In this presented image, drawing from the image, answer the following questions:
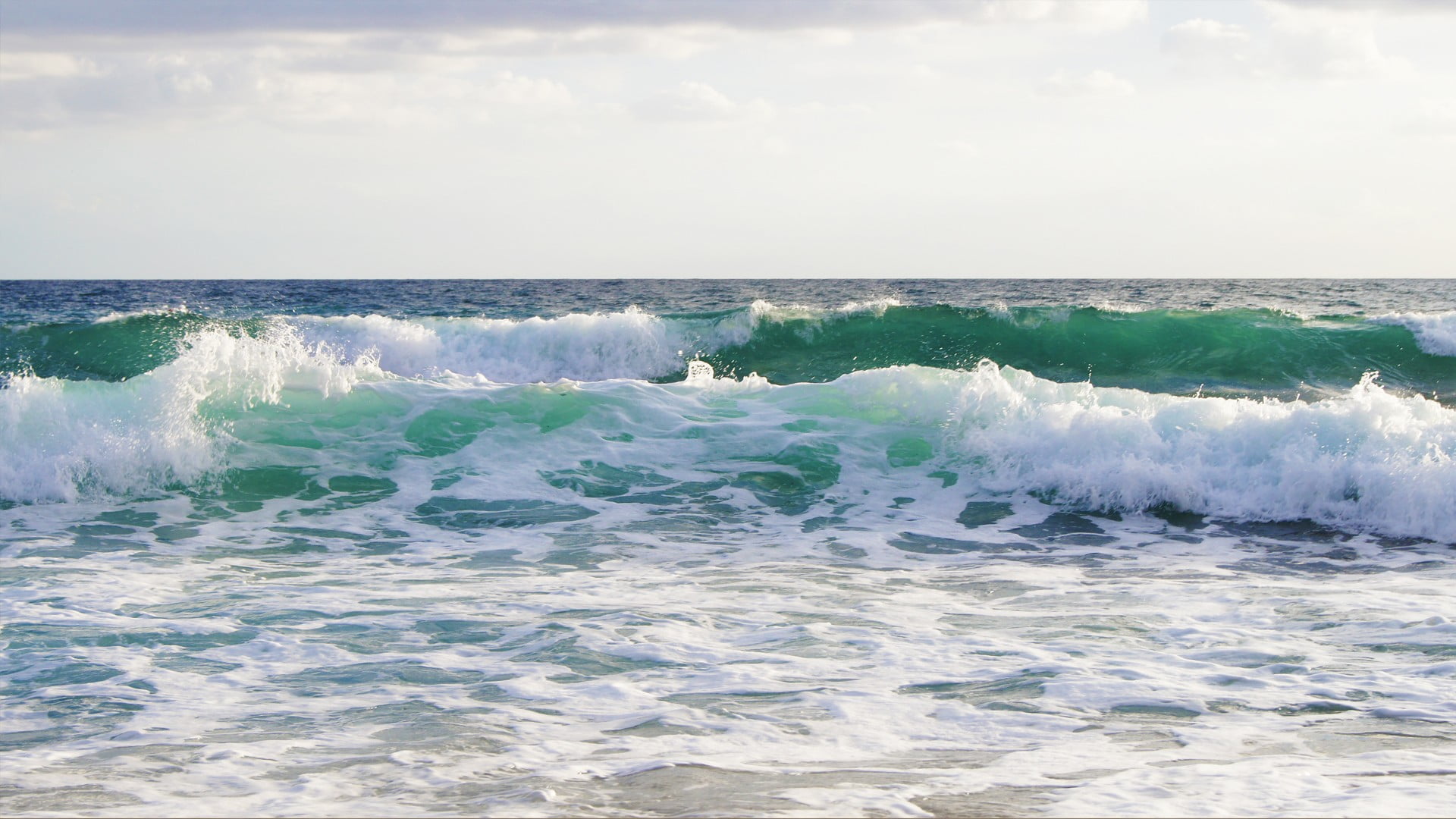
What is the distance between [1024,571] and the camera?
23.9ft

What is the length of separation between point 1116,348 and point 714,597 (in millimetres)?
15699

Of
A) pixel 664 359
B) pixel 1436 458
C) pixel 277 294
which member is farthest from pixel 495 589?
pixel 277 294

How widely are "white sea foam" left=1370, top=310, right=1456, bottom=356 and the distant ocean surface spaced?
11.5 metres

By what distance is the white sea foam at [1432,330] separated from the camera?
65.4 ft

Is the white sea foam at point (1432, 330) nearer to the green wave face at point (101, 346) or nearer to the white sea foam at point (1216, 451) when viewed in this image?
the white sea foam at point (1216, 451)

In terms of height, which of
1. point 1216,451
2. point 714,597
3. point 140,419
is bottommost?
point 714,597

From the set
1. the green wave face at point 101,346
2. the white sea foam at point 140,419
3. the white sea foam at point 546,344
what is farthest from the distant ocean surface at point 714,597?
the green wave face at point 101,346

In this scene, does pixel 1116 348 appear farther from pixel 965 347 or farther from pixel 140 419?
pixel 140 419

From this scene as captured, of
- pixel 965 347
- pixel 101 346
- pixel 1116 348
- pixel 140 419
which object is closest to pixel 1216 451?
pixel 140 419

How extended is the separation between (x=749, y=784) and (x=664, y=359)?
1686 cm

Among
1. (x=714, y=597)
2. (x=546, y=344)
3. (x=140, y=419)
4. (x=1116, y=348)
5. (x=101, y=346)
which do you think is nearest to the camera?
(x=714, y=597)

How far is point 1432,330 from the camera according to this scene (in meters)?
20.4

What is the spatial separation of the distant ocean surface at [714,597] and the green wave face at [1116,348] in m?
8.11

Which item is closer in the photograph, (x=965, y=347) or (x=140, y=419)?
(x=140, y=419)
